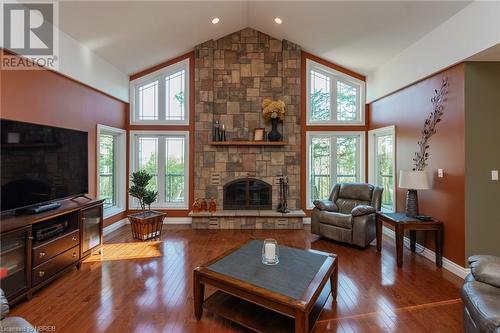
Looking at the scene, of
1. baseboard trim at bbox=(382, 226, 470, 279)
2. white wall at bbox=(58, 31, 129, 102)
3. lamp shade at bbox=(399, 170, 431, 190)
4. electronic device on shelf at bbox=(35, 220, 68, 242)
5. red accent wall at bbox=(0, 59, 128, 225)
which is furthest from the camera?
white wall at bbox=(58, 31, 129, 102)

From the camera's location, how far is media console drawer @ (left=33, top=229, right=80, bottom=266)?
2.58 m

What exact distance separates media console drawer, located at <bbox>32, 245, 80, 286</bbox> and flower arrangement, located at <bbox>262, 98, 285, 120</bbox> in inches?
157

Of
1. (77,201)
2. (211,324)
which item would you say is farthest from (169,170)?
(211,324)

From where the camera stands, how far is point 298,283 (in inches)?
79.4

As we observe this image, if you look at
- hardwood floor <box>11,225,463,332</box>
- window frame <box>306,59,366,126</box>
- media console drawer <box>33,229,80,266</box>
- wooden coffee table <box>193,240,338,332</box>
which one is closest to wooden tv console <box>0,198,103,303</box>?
media console drawer <box>33,229,80,266</box>

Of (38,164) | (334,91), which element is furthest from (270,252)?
(334,91)

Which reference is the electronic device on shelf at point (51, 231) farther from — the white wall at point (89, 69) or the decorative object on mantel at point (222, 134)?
the decorative object on mantel at point (222, 134)

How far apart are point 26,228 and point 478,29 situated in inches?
201

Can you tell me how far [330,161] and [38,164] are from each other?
5.14m

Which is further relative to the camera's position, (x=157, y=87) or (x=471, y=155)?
(x=157, y=87)

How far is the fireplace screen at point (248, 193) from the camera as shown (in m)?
5.56

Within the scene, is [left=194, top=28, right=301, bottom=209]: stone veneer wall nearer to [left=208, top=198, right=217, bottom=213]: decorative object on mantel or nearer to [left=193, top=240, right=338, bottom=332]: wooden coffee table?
[left=208, top=198, right=217, bottom=213]: decorative object on mantel

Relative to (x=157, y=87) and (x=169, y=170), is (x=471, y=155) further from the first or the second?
(x=157, y=87)

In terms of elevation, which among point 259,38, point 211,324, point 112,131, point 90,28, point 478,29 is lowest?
point 211,324
